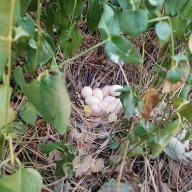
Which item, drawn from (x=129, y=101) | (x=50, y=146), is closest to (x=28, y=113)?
(x=50, y=146)

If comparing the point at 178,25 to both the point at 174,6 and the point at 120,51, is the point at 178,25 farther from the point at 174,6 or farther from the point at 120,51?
the point at 120,51

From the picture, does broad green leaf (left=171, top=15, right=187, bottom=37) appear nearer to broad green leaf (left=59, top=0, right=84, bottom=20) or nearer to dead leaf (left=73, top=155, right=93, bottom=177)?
broad green leaf (left=59, top=0, right=84, bottom=20)

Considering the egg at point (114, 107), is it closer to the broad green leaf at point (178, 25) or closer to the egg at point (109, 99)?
the egg at point (109, 99)

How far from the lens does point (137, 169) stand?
1.12m

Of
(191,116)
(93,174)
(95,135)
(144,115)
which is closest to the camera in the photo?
(191,116)

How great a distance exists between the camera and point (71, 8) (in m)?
0.79

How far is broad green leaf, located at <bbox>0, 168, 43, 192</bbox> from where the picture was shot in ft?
2.07

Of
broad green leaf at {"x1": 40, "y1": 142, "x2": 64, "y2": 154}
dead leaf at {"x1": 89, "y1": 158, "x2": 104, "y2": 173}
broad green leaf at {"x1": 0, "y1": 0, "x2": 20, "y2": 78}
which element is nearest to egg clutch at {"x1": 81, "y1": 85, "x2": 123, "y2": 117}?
dead leaf at {"x1": 89, "y1": 158, "x2": 104, "y2": 173}

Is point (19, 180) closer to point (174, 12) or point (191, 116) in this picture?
point (191, 116)

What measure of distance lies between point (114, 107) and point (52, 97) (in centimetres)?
74

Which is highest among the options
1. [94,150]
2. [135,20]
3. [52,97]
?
[135,20]

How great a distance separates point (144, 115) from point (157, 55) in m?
0.65

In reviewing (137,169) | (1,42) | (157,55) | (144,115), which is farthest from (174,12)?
(157,55)

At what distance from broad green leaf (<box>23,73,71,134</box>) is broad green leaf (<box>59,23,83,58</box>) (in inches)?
8.9
